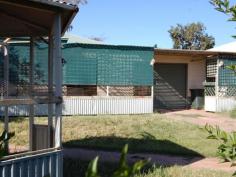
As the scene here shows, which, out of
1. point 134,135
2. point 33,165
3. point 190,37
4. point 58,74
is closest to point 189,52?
point 134,135

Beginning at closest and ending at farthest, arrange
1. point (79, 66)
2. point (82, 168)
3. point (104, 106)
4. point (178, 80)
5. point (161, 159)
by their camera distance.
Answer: point (82, 168), point (161, 159), point (79, 66), point (104, 106), point (178, 80)

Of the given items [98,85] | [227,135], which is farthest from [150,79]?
[227,135]

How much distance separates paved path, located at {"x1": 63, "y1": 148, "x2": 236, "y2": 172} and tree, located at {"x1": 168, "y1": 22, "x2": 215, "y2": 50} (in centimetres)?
4687

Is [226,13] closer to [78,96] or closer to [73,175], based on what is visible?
[73,175]

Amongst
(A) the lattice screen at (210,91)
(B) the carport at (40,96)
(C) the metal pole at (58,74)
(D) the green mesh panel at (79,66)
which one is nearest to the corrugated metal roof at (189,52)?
(A) the lattice screen at (210,91)

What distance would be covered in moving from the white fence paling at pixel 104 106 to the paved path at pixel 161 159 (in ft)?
Result: 25.1

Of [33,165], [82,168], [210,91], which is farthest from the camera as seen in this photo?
[210,91]

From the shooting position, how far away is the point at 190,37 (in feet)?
191

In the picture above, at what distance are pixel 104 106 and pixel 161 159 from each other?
9.64 metres

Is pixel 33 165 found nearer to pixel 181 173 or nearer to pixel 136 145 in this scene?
pixel 181 173

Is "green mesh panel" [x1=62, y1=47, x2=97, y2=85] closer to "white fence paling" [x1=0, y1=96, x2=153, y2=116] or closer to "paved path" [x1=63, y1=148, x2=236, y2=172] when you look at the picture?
"white fence paling" [x1=0, y1=96, x2=153, y2=116]

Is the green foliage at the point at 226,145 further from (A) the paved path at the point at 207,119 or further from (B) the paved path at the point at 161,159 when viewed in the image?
(A) the paved path at the point at 207,119

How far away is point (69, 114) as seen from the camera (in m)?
20.1

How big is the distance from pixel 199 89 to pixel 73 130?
1233 centimetres
